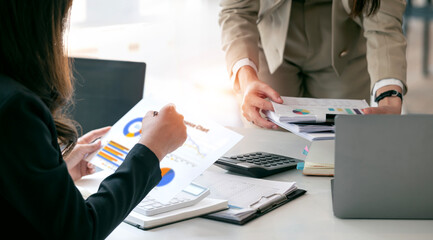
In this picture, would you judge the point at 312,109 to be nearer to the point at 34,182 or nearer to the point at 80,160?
the point at 80,160

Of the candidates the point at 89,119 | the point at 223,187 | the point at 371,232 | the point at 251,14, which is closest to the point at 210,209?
the point at 223,187

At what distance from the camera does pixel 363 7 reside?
148 centimetres

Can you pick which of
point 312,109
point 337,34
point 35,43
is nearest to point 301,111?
point 312,109

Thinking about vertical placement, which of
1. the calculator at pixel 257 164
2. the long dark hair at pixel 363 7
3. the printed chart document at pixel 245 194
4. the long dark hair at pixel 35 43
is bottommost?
the calculator at pixel 257 164

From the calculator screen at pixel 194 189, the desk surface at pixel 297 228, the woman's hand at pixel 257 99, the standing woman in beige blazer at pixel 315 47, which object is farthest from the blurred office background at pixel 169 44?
the desk surface at pixel 297 228

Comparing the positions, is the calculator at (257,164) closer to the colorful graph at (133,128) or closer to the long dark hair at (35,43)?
the colorful graph at (133,128)

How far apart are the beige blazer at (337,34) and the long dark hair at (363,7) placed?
1.8 inches

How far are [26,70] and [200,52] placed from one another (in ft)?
11.3

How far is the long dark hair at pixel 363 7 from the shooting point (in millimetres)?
1467

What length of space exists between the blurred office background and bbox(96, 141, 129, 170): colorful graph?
8.15 feet

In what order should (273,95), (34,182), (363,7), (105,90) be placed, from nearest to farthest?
(34,182)
(273,95)
(363,7)
(105,90)

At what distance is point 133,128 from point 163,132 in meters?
0.31

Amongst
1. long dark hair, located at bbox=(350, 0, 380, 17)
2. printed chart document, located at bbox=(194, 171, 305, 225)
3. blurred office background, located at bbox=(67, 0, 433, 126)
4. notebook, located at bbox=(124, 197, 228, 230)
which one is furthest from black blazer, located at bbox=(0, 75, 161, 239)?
blurred office background, located at bbox=(67, 0, 433, 126)

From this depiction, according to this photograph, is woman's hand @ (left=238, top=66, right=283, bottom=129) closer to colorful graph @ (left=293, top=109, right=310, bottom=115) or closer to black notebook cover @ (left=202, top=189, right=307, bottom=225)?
colorful graph @ (left=293, top=109, right=310, bottom=115)
